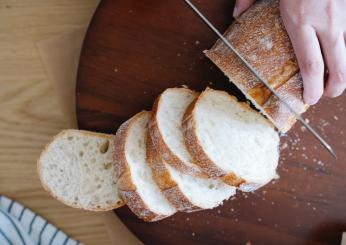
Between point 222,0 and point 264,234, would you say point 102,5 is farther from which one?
point 264,234

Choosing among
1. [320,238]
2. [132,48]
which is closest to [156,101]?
[132,48]

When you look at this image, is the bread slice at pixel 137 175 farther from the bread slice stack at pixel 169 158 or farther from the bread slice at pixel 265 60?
the bread slice at pixel 265 60

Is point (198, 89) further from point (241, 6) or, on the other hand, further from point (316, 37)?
point (316, 37)

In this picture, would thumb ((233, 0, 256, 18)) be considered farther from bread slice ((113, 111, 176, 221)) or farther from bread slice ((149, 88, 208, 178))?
bread slice ((113, 111, 176, 221))

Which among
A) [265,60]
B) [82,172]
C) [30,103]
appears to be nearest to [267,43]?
[265,60]

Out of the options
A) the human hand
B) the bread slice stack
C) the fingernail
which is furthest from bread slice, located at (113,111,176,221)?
the human hand

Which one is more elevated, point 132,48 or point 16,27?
point 132,48

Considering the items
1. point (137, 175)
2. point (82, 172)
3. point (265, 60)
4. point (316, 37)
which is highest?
point (316, 37)
